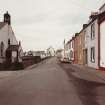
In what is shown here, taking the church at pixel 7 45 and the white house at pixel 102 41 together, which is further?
the church at pixel 7 45

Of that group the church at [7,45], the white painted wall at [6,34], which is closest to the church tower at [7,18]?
the church at [7,45]

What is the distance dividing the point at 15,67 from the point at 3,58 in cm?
1835

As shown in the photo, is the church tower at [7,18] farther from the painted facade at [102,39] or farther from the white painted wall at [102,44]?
the white painted wall at [102,44]

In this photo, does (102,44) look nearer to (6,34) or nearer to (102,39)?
(102,39)

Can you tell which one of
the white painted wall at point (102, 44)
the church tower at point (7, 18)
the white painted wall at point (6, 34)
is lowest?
the white painted wall at point (102, 44)

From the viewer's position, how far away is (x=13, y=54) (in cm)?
6712

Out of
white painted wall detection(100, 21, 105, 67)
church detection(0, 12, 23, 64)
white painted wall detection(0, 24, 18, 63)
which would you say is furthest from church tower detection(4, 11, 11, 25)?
white painted wall detection(100, 21, 105, 67)

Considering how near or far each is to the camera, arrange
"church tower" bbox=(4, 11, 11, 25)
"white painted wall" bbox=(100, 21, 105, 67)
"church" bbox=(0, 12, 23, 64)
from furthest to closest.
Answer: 1. "church tower" bbox=(4, 11, 11, 25)
2. "church" bbox=(0, 12, 23, 64)
3. "white painted wall" bbox=(100, 21, 105, 67)

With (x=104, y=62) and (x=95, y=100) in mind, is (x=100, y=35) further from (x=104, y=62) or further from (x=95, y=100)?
(x=95, y=100)

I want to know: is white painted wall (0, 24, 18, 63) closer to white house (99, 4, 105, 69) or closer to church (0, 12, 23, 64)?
church (0, 12, 23, 64)

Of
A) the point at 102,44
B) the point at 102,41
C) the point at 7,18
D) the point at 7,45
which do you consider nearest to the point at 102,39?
the point at 102,41

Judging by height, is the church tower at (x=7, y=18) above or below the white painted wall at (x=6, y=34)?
above

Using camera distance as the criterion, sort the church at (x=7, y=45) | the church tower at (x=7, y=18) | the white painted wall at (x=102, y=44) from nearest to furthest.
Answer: the white painted wall at (x=102, y=44) → the church at (x=7, y=45) → the church tower at (x=7, y=18)

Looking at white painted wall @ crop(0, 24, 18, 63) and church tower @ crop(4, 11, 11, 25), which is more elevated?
church tower @ crop(4, 11, 11, 25)
